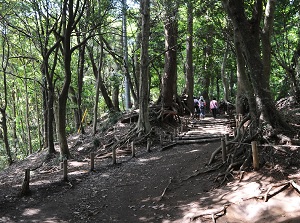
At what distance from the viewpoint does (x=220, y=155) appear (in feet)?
33.8

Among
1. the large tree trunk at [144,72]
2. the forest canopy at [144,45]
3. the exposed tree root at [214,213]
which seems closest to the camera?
the exposed tree root at [214,213]

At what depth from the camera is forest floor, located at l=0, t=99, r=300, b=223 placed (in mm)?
6758

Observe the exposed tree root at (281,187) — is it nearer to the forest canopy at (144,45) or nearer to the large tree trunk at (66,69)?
the forest canopy at (144,45)

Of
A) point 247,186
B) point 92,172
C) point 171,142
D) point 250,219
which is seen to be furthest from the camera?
point 171,142

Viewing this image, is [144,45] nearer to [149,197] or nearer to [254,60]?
[254,60]

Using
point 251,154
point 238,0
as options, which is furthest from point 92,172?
point 238,0

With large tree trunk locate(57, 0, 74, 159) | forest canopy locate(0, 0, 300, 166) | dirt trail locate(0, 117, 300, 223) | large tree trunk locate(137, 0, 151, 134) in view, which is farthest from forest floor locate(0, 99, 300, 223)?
large tree trunk locate(137, 0, 151, 134)

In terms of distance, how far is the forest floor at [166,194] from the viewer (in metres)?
6.76

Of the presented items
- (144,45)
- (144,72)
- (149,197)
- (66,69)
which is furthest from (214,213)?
(144,45)

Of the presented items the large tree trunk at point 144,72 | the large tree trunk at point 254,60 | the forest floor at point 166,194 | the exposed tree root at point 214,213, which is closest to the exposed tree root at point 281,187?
the forest floor at point 166,194

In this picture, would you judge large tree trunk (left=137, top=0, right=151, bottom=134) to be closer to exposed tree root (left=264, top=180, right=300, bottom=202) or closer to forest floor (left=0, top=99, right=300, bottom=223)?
forest floor (left=0, top=99, right=300, bottom=223)

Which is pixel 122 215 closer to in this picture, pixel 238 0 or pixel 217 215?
pixel 217 215

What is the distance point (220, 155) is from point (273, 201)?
3.71m

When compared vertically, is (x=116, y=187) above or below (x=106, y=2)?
below
